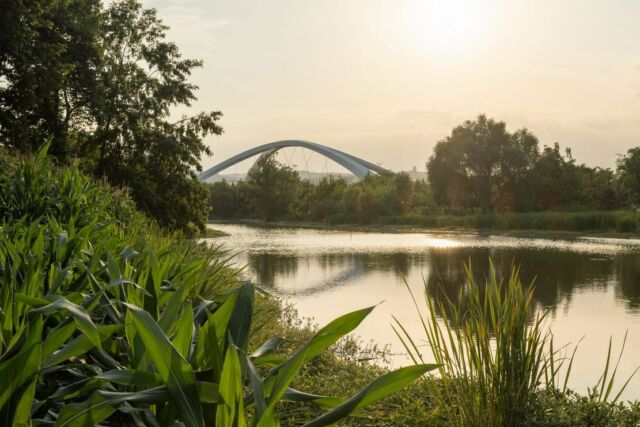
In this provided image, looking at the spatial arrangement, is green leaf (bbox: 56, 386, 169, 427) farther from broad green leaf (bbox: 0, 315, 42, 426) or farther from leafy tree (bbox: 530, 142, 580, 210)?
leafy tree (bbox: 530, 142, 580, 210)

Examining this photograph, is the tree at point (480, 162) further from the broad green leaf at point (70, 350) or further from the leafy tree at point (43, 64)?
the broad green leaf at point (70, 350)

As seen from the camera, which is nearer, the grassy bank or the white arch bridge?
the grassy bank

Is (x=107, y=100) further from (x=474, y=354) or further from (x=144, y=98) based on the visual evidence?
(x=474, y=354)

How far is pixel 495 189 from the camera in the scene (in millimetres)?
42750

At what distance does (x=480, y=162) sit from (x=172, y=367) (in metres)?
40.9

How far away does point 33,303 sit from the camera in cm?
139

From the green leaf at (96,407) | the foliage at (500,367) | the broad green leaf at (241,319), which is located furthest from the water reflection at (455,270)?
the green leaf at (96,407)

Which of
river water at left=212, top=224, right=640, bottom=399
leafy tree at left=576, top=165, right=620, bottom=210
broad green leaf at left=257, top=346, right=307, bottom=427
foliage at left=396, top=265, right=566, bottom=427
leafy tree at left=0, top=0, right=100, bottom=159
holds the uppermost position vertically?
leafy tree at left=0, top=0, right=100, bottom=159

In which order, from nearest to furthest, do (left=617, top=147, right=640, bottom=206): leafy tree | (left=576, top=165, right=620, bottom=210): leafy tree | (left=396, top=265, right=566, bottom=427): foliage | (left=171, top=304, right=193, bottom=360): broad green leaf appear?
(left=171, top=304, right=193, bottom=360): broad green leaf < (left=396, top=265, right=566, bottom=427): foliage < (left=617, top=147, right=640, bottom=206): leafy tree < (left=576, top=165, right=620, bottom=210): leafy tree

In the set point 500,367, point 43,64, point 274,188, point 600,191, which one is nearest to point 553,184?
point 600,191

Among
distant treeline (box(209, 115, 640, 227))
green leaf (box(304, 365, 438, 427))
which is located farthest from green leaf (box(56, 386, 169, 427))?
distant treeline (box(209, 115, 640, 227))

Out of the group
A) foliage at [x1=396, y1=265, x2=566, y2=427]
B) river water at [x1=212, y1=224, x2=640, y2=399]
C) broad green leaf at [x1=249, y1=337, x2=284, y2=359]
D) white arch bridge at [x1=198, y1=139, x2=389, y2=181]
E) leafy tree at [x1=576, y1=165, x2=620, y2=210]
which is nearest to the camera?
broad green leaf at [x1=249, y1=337, x2=284, y2=359]

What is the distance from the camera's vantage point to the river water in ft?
25.0

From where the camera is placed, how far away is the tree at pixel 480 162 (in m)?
40.3
